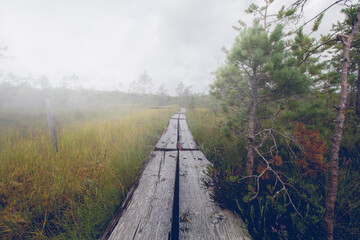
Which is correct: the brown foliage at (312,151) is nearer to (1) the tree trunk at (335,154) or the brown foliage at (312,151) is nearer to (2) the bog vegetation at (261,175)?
(2) the bog vegetation at (261,175)

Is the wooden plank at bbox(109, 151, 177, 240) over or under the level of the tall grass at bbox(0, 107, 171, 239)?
over

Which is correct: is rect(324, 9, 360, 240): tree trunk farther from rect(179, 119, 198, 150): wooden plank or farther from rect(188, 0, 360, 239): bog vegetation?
rect(179, 119, 198, 150): wooden plank

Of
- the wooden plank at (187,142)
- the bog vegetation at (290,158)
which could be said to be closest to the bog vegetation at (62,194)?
the wooden plank at (187,142)

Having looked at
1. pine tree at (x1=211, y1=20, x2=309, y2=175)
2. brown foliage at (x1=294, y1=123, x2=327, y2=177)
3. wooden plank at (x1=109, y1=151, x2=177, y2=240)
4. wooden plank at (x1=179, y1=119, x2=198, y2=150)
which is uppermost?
pine tree at (x1=211, y1=20, x2=309, y2=175)

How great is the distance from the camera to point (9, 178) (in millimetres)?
2154

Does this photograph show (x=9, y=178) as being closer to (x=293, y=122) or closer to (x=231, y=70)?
(x=231, y=70)

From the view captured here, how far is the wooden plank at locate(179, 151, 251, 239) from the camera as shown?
988 mm

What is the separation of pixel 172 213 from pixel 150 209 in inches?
9.1

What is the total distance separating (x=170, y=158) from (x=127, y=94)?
4302cm

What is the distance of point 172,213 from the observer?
1.18 m

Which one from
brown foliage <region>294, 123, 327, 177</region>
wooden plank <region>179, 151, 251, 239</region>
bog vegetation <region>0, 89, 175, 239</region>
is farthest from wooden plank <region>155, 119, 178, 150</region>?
brown foliage <region>294, 123, 327, 177</region>

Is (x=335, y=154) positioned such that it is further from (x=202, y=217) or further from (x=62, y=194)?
(x=62, y=194)

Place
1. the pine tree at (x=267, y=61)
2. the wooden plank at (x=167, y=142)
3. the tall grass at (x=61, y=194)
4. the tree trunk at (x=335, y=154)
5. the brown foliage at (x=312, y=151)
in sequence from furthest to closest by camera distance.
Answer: the wooden plank at (x=167, y=142) < the pine tree at (x=267, y=61) < the brown foliage at (x=312, y=151) < the tall grass at (x=61, y=194) < the tree trunk at (x=335, y=154)

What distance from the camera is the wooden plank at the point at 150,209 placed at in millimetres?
997
